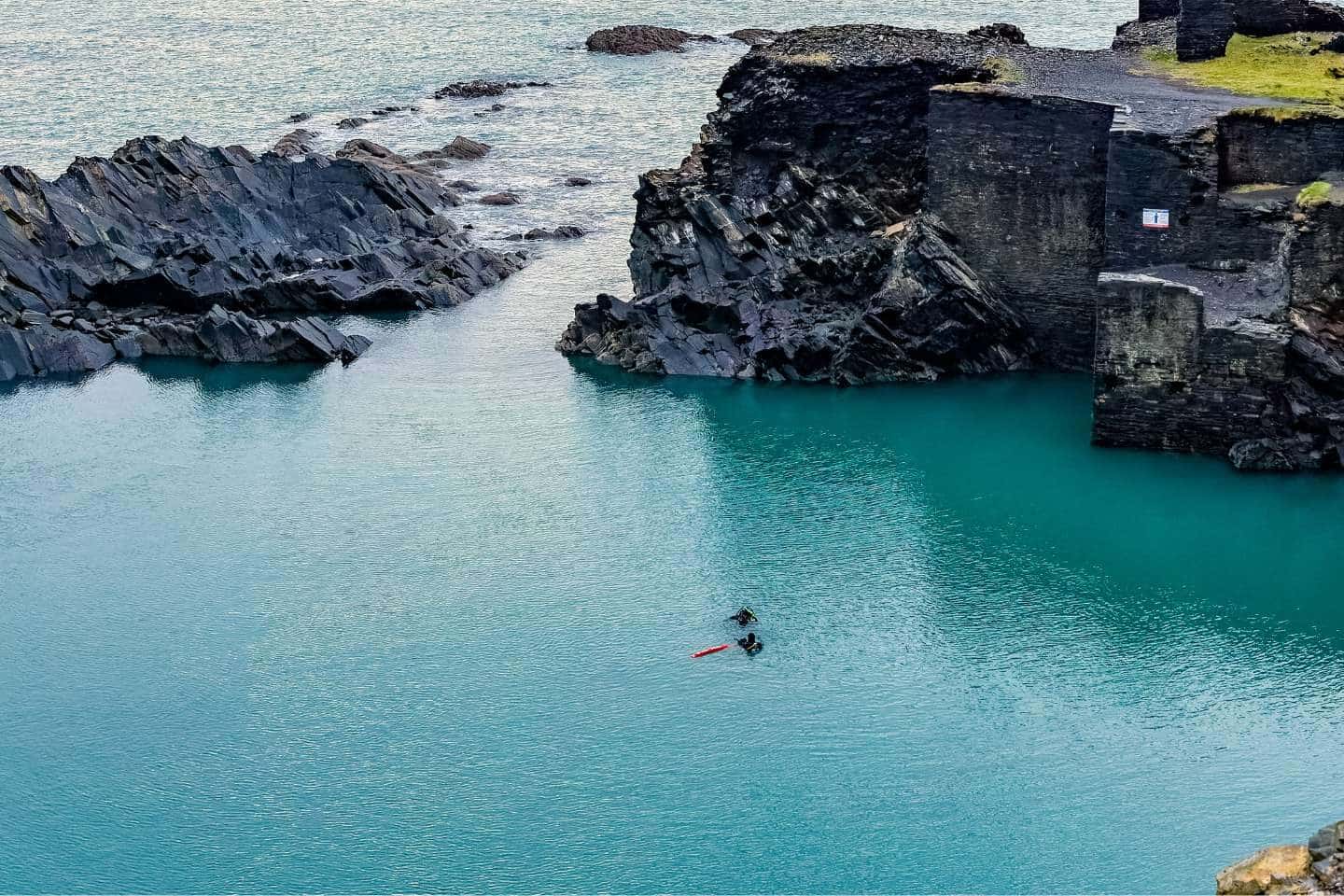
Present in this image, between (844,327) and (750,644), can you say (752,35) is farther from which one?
(750,644)

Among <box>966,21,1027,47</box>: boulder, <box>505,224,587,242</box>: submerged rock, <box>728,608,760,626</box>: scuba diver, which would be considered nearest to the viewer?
<box>728,608,760,626</box>: scuba diver

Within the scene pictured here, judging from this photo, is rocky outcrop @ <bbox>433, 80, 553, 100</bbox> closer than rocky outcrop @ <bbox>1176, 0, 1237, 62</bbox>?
No

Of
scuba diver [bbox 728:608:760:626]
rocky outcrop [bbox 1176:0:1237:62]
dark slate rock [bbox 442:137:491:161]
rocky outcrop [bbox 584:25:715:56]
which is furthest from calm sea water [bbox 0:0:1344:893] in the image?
rocky outcrop [bbox 584:25:715:56]

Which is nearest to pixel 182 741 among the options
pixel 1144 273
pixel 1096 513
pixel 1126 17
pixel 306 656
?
pixel 306 656

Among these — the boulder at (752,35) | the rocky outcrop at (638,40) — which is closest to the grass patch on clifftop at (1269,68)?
the boulder at (752,35)

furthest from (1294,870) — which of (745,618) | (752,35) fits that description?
(752,35)

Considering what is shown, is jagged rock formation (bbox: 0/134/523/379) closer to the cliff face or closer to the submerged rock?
the submerged rock

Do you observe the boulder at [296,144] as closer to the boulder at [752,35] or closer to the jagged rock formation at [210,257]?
the jagged rock formation at [210,257]
